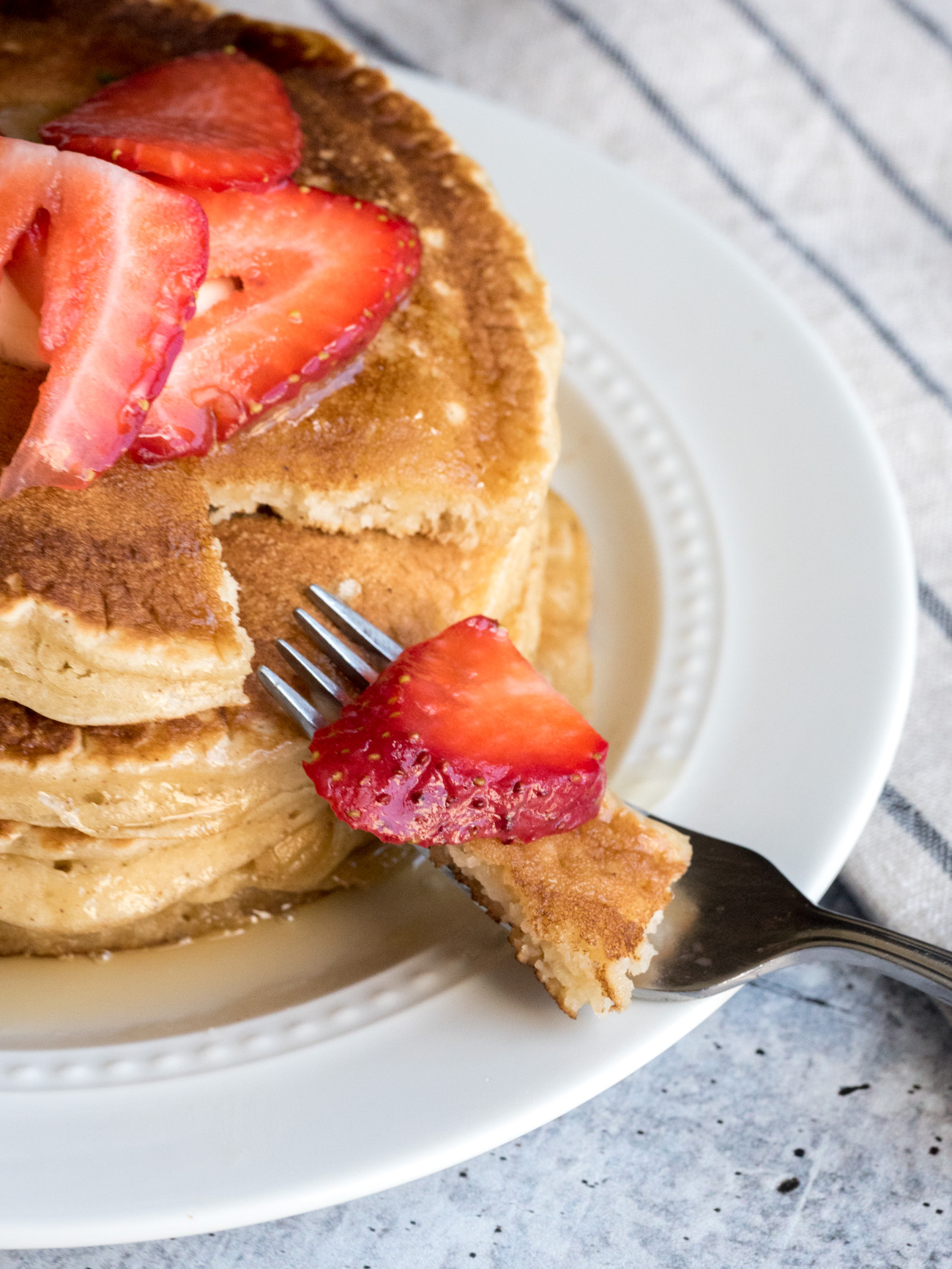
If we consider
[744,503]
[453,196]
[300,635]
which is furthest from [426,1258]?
[453,196]

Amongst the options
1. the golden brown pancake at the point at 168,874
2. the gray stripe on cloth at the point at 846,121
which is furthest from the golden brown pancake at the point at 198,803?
the gray stripe on cloth at the point at 846,121

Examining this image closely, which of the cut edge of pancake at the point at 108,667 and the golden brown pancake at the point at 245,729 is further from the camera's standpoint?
the golden brown pancake at the point at 245,729

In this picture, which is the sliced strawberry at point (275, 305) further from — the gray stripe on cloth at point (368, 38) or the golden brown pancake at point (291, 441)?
the gray stripe on cloth at point (368, 38)

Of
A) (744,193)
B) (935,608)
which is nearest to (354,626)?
(935,608)

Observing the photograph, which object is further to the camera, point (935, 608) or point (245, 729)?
point (935, 608)

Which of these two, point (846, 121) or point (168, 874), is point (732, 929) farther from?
point (846, 121)

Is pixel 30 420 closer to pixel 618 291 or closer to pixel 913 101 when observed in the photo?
pixel 618 291
